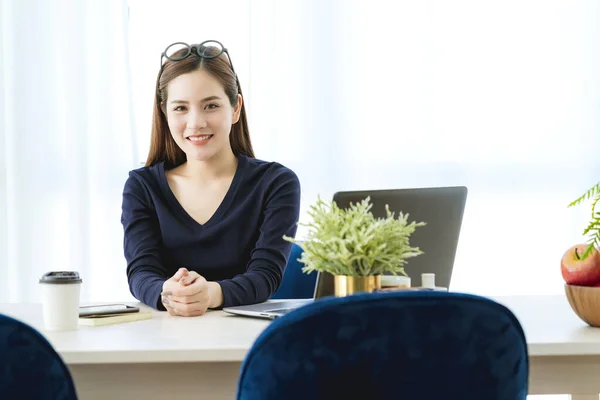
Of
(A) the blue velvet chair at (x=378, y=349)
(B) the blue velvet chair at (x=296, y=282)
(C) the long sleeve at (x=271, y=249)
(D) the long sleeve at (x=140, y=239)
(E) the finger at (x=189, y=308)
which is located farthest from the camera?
(B) the blue velvet chair at (x=296, y=282)

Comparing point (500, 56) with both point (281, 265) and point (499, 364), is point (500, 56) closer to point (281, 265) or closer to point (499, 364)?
point (281, 265)

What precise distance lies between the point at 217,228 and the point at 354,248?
827 millimetres

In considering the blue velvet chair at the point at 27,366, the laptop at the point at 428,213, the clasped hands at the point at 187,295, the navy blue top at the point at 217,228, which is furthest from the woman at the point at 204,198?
the blue velvet chair at the point at 27,366

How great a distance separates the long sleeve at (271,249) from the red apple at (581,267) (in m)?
0.70

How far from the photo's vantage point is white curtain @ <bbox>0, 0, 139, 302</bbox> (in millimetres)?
3387

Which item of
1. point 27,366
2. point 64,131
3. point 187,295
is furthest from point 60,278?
point 64,131

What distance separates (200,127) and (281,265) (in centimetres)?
42

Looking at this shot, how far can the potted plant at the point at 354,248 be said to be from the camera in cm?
121

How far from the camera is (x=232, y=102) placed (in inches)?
82.7

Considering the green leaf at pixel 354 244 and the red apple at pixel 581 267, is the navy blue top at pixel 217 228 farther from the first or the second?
the red apple at pixel 581 267

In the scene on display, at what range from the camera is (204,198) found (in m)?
2.06

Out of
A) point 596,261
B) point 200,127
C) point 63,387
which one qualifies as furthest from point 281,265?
point 63,387

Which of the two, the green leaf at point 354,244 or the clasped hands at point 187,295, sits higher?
the green leaf at point 354,244

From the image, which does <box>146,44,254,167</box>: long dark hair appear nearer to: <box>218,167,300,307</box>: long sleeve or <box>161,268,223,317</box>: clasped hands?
<box>218,167,300,307</box>: long sleeve
